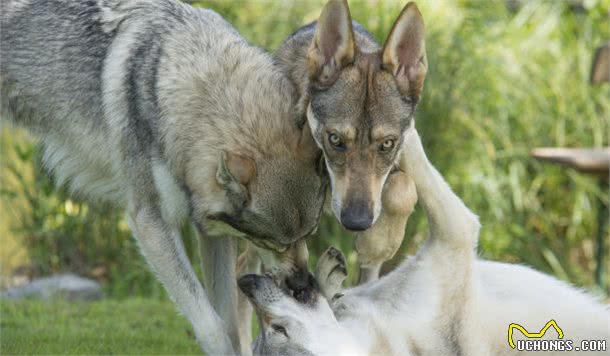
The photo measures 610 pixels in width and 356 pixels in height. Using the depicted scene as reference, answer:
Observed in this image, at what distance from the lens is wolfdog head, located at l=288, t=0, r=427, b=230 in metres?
3.89

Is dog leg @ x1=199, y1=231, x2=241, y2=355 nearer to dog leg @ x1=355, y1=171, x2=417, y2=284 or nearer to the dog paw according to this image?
dog leg @ x1=355, y1=171, x2=417, y2=284

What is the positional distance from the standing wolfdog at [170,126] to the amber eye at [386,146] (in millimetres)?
313

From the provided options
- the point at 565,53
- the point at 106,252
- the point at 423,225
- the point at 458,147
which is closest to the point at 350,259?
the point at 423,225

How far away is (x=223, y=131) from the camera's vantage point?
13.7 feet

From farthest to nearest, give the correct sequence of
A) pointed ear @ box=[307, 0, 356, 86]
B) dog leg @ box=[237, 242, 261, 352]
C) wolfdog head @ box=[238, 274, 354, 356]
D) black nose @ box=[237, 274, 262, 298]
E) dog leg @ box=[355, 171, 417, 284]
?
1. dog leg @ box=[237, 242, 261, 352]
2. dog leg @ box=[355, 171, 417, 284]
3. pointed ear @ box=[307, 0, 356, 86]
4. black nose @ box=[237, 274, 262, 298]
5. wolfdog head @ box=[238, 274, 354, 356]

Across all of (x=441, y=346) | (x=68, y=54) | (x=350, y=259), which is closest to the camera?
(x=441, y=346)

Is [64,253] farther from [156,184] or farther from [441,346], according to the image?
[441,346]

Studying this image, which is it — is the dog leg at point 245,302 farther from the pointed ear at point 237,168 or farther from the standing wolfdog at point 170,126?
the pointed ear at point 237,168

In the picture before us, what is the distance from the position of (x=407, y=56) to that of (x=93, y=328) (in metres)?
2.81

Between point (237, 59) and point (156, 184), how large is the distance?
675 mm

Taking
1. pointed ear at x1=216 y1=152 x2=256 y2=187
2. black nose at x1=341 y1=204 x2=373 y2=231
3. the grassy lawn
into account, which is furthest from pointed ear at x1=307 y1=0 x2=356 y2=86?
the grassy lawn

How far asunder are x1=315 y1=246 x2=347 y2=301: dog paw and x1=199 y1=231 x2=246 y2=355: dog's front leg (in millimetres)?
876

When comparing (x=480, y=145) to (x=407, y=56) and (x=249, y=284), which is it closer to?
(x=407, y=56)

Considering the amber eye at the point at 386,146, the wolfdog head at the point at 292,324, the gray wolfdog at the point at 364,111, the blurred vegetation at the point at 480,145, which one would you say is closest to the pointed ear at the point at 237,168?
the gray wolfdog at the point at 364,111
